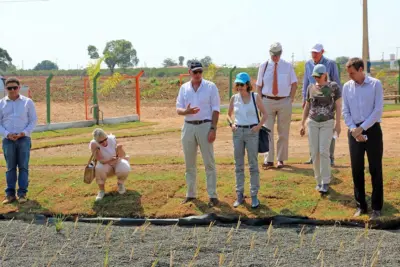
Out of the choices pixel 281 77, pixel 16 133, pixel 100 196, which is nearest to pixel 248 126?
pixel 281 77

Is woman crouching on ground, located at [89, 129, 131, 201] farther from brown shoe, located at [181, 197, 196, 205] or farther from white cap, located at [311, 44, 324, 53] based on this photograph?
white cap, located at [311, 44, 324, 53]

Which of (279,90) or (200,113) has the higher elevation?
(279,90)

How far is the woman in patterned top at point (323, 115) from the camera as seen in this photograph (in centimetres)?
893

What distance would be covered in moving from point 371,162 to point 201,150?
2.05m

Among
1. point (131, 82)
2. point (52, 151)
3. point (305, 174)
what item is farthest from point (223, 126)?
point (131, 82)

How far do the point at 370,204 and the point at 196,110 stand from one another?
7.78ft

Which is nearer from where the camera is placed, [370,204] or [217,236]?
[217,236]

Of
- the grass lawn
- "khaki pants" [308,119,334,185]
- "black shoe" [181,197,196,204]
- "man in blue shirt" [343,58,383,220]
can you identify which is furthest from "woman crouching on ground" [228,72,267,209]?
"man in blue shirt" [343,58,383,220]

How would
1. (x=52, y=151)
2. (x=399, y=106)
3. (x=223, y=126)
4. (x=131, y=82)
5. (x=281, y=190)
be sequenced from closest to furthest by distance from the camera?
(x=281, y=190), (x=52, y=151), (x=223, y=126), (x=399, y=106), (x=131, y=82)

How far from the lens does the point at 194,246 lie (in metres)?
7.49

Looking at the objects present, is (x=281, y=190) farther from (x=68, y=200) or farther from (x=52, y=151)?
(x=52, y=151)

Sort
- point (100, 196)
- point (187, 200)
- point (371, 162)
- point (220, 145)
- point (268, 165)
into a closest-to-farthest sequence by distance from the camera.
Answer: point (371, 162) → point (187, 200) → point (100, 196) → point (268, 165) → point (220, 145)

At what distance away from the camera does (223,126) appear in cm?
1834

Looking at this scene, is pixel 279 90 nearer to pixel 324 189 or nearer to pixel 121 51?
pixel 324 189
